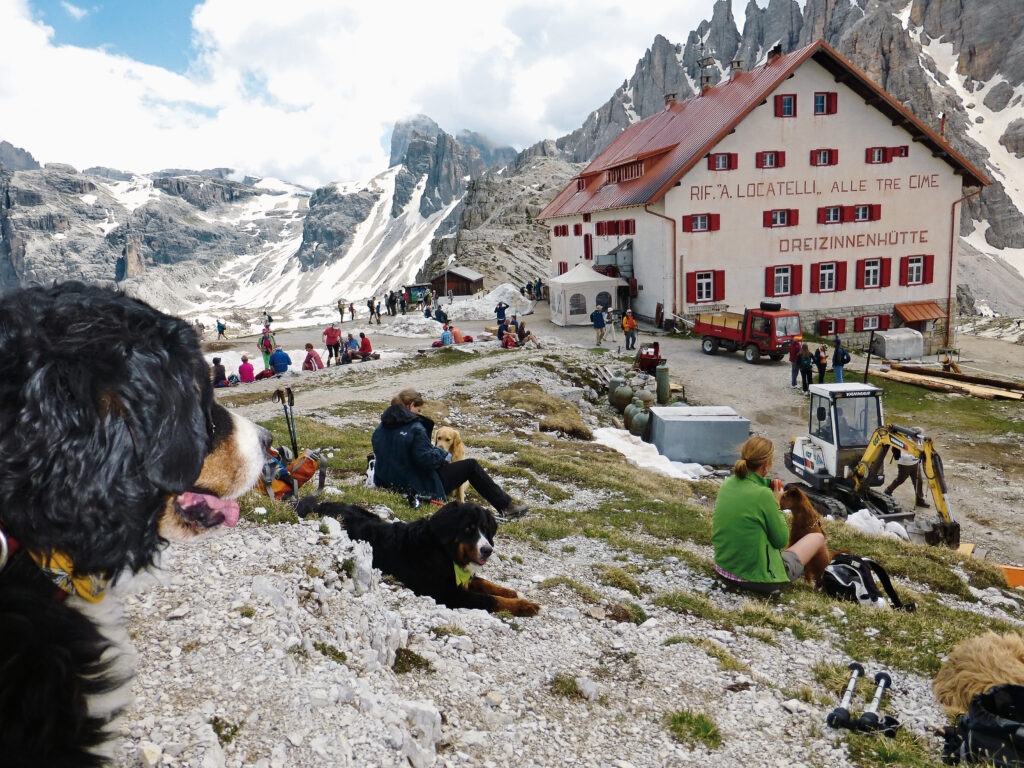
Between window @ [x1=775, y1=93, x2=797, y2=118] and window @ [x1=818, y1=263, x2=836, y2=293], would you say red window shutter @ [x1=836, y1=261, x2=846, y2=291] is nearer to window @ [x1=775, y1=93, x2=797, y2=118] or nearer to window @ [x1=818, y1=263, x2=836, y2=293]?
window @ [x1=818, y1=263, x2=836, y2=293]

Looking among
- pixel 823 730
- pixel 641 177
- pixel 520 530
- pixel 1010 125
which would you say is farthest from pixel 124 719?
pixel 1010 125

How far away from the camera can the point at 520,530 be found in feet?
30.8

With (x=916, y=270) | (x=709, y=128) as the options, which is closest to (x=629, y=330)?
(x=709, y=128)

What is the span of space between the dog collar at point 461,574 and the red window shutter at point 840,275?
41807 millimetres

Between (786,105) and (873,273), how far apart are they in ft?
39.9

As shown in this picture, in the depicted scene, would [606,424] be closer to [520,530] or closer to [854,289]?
[520,530]

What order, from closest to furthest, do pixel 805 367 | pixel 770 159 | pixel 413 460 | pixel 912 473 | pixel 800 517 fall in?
1. pixel 800 517
2. pixel 413 460
3. pixel 912 473
4. pixel 805 367
5. pixel 770 159

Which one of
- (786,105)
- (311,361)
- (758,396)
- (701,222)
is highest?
(786,105)

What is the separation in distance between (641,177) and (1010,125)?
137 m

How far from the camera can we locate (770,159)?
3931cm

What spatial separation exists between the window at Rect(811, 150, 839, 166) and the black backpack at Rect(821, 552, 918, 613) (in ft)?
Result: 125

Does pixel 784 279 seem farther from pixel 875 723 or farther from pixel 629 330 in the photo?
pixel 875 723

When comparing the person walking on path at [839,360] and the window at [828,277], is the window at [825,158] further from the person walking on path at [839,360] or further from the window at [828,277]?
the person walking on path at [839,360]

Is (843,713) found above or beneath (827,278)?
beneath
